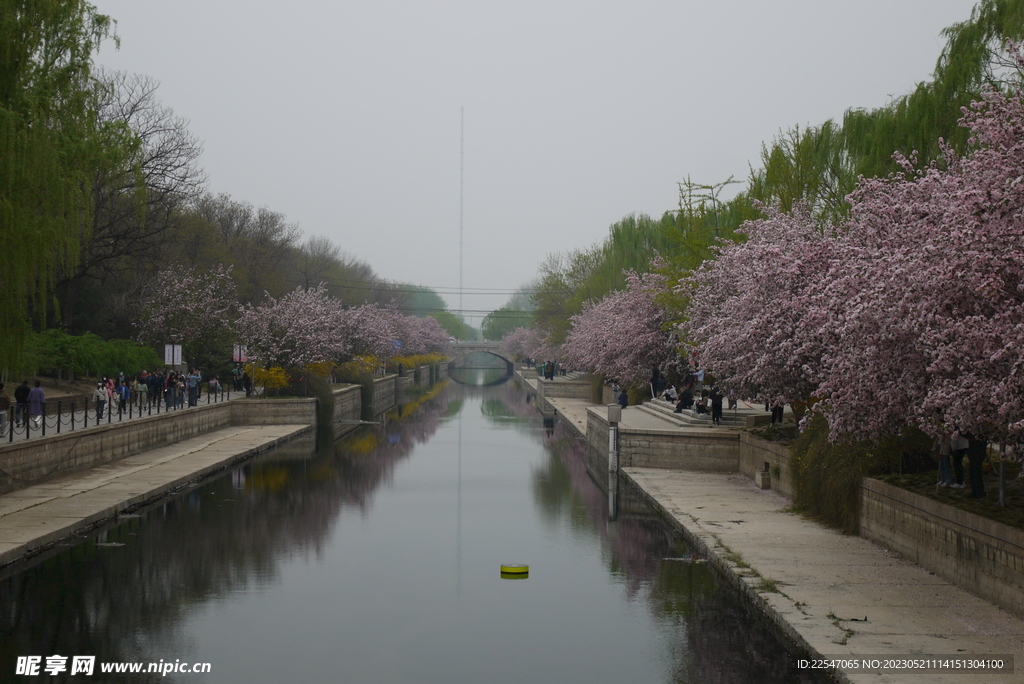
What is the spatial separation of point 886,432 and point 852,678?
6.28 m

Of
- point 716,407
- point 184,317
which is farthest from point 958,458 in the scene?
point 184,317

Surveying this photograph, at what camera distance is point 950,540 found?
1488cm

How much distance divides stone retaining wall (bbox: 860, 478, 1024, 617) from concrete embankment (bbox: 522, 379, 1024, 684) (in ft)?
0.62

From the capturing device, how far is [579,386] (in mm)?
70062

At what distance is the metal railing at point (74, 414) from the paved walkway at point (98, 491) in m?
1.30

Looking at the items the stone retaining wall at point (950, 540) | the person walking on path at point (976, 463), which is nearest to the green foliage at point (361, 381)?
the stone retaining wall at point (950, 540)

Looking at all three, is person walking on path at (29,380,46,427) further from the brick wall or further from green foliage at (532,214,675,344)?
the brick wall

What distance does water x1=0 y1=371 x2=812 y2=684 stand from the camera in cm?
1324

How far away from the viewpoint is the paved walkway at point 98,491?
743 inches

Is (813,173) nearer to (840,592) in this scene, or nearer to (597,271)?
(840,592)

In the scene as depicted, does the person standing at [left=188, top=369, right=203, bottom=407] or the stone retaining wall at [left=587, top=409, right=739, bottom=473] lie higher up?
the person standing at [left=188, top=369, right=203, bottom=407]

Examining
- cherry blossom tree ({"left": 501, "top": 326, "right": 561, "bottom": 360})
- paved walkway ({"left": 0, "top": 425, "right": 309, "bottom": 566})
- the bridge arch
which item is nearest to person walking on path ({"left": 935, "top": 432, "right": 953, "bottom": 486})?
paved walkway ({"left": 0, "top": 425, "right": 309, "bottom": 566})

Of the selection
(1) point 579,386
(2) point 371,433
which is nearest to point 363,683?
(2) point 371,433

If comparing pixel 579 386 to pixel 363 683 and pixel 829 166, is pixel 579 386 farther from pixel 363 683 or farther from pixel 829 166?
pixel 363 683
